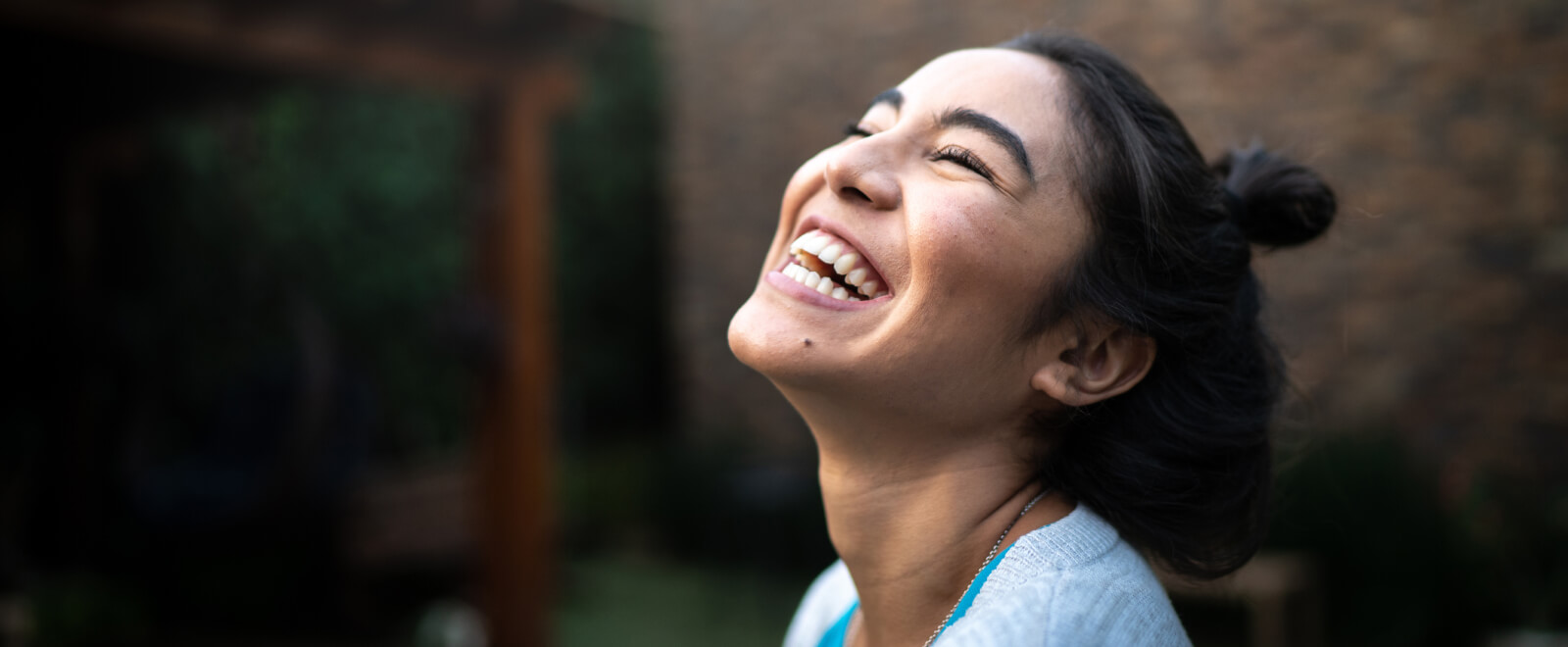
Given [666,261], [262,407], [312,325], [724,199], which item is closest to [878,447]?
[312,325]

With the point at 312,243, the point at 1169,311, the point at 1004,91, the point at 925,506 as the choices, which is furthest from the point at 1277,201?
the point at 312,243

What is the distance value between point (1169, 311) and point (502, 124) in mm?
3009

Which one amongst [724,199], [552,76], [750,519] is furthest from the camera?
[724,199]

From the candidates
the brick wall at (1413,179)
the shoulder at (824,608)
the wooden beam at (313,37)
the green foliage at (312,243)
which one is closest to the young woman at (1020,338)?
the shoulder at (824,608)

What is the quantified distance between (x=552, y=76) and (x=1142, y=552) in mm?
3074

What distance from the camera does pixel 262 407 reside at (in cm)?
471

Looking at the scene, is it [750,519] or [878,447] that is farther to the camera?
[750,519]

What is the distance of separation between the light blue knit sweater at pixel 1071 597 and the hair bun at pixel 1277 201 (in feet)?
1.56

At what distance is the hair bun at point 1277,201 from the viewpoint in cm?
137

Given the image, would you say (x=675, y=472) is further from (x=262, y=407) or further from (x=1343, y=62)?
(x=1343, y=62)

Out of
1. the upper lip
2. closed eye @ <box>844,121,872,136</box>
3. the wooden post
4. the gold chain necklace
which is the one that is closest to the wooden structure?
the wooden post

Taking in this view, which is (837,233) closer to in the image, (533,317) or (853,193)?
(853,193)

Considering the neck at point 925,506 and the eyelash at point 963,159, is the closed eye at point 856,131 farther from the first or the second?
the neck at point 925,506

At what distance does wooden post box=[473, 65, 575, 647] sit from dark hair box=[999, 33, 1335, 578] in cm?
272
